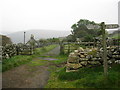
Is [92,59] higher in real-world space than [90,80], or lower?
higher

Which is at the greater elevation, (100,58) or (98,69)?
(100,58)

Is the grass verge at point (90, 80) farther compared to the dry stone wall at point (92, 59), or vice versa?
the dry stone wall at point (92, 59)

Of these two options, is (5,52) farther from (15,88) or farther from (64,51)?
(64,51)

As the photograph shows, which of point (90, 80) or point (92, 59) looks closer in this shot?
point (90, 80)

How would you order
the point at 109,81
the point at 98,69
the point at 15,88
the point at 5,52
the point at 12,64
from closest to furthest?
1. the point at 109,81
2. the point at 15,88
3. the point at 98,69
4. the point at 12,64
5. the point at 5,52

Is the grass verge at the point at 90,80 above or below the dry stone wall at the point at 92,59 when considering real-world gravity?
below

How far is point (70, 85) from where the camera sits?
6.70 meters

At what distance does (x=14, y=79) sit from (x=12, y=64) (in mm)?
3364

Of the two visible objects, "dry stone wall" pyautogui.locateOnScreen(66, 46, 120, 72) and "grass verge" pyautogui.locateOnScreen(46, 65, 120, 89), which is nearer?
"grass verge" pyautogui.locateOnScreen(46, 65, 120, 89)

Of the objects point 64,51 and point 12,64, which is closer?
point 12,64

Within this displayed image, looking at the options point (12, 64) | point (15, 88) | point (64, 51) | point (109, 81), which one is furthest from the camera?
point (64, 51)

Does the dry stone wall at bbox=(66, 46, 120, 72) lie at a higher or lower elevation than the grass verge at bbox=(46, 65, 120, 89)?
higher

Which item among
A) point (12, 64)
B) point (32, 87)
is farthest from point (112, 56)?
point (12, 64)

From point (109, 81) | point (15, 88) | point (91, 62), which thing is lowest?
point (15, 88)
